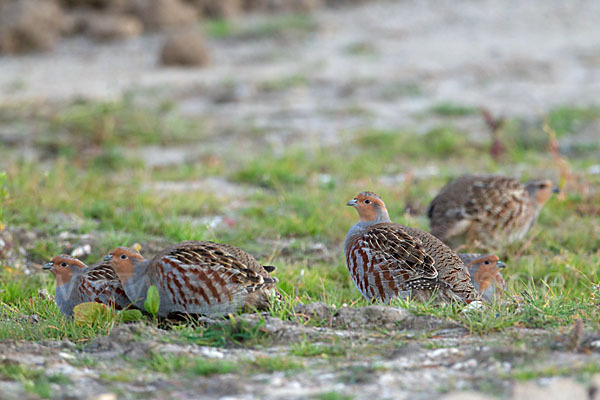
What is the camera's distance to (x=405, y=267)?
4.46 meters

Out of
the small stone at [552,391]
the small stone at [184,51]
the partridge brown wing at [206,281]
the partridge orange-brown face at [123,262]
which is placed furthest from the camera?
the small stone at [184,51]

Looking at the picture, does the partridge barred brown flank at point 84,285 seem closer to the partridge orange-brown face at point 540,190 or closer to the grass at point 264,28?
the partridge orange-brown face at point 540,190

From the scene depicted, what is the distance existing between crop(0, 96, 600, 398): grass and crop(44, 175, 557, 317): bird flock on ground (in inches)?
6.6

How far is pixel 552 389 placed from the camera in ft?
9.87

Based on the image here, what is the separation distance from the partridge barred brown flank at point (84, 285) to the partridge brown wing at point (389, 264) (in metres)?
1.33

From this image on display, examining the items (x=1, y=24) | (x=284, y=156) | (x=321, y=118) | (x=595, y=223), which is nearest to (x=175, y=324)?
(x=595, y=223)

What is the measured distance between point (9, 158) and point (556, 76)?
8148 mm

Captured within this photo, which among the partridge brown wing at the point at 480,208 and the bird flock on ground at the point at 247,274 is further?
the partridge brown wing at the point at 480,208

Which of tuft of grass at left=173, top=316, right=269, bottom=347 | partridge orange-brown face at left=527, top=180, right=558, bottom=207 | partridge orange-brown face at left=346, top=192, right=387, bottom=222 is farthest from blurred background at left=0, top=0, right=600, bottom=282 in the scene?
tuft of grass at left=173, top=316, right=269, bottom=347

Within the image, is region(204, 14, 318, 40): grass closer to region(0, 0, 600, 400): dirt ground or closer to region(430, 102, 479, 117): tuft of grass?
region(0, 0, 600, 400): dirt ground

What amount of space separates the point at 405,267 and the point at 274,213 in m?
2.65

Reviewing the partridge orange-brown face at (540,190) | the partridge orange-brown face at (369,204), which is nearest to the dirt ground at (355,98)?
the partridge orange-brown face at (369,204)

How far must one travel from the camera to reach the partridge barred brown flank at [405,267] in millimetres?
4457

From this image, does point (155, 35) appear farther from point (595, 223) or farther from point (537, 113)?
point (595, 223)
